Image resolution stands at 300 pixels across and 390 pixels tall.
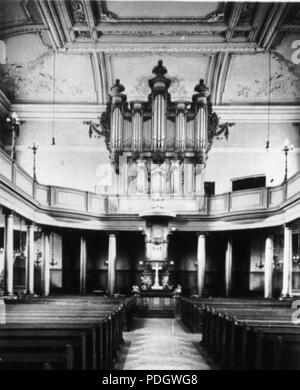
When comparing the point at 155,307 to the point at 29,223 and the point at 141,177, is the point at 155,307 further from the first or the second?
the point at 141,177

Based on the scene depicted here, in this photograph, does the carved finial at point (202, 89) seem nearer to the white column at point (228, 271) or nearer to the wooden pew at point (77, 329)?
the white column at point (228, 271)

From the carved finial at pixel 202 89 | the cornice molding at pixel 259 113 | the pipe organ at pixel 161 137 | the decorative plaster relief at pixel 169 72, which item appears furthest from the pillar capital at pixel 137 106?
the cornice molding at pixel 259 113

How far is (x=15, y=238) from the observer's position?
19000mm

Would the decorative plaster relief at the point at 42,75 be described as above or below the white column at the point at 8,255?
above

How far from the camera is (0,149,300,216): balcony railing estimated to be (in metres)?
13.8

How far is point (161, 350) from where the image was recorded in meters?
8.66

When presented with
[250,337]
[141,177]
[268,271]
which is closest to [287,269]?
[268,271]

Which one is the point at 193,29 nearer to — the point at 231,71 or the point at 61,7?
the point at 231,71

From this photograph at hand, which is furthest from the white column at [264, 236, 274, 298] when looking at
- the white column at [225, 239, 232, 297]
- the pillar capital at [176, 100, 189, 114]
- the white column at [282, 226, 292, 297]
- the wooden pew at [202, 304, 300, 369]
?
the wooden pew at [202, 304, 300, 369]

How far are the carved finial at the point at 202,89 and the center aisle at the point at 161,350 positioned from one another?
29.1ft

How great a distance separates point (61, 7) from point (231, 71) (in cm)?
726

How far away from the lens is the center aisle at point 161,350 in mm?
7434

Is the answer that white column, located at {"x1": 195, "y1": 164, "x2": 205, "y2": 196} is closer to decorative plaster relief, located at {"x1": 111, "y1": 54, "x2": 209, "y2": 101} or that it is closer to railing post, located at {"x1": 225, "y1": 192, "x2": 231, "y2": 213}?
railing post, located at {"x1": 225, "y1": 192, "x2": 231, "y2": 213}
